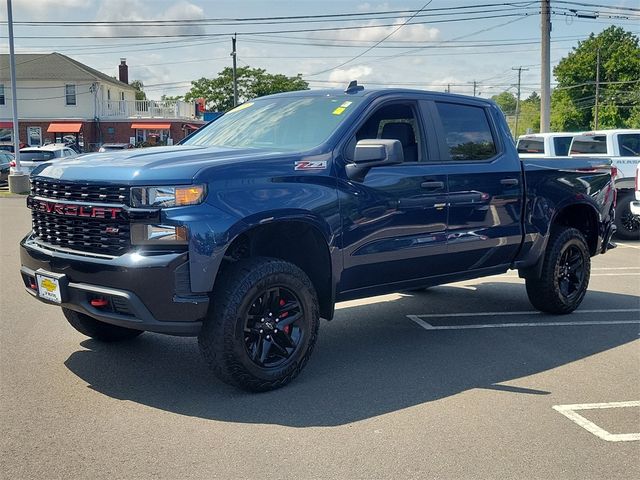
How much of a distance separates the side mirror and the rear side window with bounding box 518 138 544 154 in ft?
39.7

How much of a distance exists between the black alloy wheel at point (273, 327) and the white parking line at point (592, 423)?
1807 millimetres

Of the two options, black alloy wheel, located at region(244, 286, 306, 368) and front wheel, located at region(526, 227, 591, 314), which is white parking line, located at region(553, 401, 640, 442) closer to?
black alloy wheel, located at region(244, 286, 306, 368)

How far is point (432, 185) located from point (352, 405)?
2.00 meters

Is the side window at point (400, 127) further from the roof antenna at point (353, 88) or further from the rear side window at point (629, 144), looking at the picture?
the rear side window at point (629, 144)

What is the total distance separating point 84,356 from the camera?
18.6 ft

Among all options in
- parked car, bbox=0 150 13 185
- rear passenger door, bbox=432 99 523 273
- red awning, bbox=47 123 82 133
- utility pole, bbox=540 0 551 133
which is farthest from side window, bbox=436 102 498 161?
red awning, bbox=47 123 82 133

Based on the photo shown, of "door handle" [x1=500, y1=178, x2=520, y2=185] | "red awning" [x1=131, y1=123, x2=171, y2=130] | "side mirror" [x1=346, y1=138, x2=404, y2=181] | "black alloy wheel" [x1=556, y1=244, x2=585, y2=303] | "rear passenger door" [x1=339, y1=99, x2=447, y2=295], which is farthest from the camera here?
"red awning" [x1=131, y1=123, x2=171, y2=130]

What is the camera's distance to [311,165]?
5047 millimetres

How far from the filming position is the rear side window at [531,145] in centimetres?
1645

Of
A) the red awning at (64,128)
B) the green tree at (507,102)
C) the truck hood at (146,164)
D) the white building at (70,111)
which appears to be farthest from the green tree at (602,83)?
the green tree at (507,102)

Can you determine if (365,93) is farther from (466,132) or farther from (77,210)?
(77,210)

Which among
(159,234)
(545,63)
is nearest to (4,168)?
(545,63)

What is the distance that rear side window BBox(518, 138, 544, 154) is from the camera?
16453 mm

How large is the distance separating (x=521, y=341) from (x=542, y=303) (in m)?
1.04
